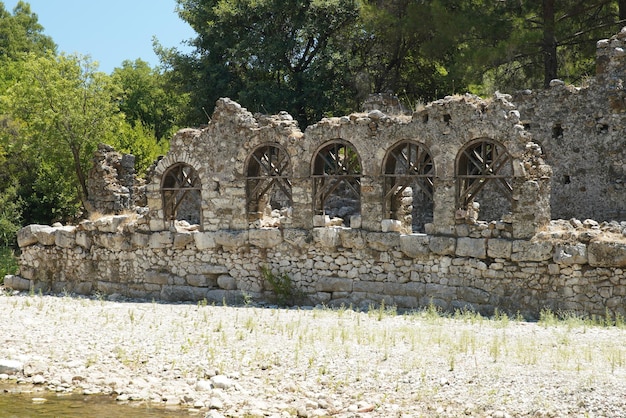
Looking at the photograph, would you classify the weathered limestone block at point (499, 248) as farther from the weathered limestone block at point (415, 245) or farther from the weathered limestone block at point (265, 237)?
the weathered limestone block at point (265, 237)

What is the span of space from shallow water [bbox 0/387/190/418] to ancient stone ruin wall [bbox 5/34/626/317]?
21.8 ft

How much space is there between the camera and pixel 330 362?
427 inches

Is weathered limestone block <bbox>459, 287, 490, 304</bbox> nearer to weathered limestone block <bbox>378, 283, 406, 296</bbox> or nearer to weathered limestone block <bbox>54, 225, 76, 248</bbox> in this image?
weathered limestone block <bbox>378, 283, 406, 296</bbox>

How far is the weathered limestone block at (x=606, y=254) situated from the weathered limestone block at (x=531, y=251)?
0.74 m

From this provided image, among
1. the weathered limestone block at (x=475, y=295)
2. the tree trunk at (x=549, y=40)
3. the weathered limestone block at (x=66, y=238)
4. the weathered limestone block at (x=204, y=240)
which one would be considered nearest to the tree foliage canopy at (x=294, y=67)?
the tree trunk at (x=549, y=40)

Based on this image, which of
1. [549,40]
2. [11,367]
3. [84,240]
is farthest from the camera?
[549,40]

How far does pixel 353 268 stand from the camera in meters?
15.7

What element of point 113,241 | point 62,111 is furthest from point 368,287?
point 62,111

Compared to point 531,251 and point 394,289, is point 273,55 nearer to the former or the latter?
point 394,289

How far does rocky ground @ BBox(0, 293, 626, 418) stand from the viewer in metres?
9.21

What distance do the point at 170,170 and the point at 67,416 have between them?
29.6 feet

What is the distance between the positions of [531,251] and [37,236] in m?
11.8

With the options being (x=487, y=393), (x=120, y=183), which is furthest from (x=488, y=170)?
(x=120, y=183)

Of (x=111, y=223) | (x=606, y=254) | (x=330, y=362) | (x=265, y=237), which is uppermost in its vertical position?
(x=111, y=223)
